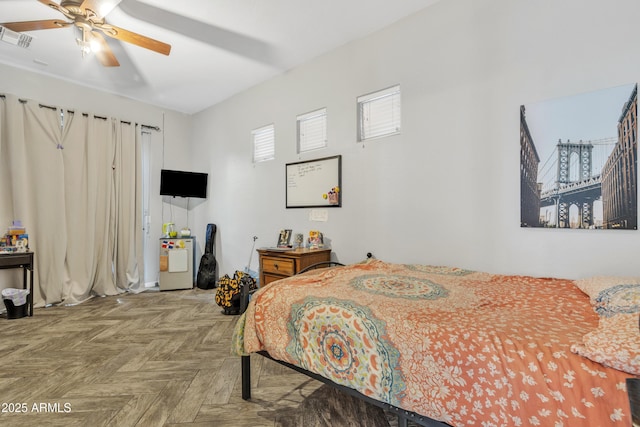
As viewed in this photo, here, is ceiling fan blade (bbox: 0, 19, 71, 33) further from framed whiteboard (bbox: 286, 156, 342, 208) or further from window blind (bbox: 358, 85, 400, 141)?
window blind (bbox: 358, 85, 400, 141)

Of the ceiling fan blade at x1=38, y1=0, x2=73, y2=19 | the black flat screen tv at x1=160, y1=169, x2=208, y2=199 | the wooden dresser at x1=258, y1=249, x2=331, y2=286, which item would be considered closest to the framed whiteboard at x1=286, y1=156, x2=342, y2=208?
the wooden dresser at x1=258, y1=249, x2=331, y2=286

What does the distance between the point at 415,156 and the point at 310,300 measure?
5.68 ft

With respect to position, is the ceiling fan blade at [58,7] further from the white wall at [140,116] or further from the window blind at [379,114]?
the window blind at [379,114]

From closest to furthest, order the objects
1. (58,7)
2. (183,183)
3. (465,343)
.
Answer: (465,343)
(58,7)
(183,183)

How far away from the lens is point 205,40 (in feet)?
10.3

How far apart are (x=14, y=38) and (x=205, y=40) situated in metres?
1.91

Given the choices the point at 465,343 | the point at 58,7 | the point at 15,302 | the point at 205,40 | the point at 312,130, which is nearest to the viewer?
the point at 465,343

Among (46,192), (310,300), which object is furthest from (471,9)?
(46,192)

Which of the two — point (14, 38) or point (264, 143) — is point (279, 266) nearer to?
point (264, 143)

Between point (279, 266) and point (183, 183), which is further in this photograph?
point (183, 183)

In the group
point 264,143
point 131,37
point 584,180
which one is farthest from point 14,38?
point 584,180

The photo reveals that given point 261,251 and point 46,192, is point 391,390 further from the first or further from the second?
A: point 46,192

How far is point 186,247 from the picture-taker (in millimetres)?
4773

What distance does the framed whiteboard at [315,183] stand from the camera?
3256 mm
